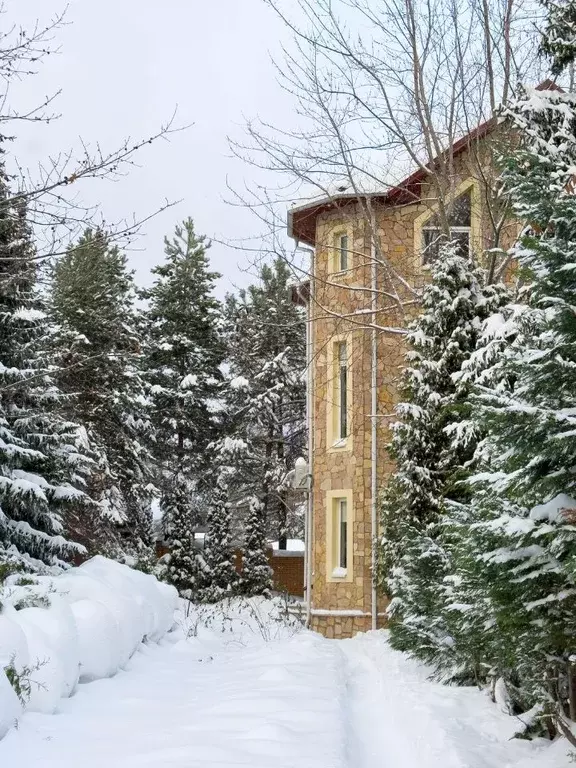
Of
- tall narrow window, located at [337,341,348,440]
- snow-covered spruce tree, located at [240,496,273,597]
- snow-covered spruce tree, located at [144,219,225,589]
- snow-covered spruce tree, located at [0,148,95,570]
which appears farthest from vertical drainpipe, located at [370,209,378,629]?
snow-covered spruce tree, located at [144,219,225,589]

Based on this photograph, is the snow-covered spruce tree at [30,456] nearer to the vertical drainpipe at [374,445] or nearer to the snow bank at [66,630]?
the snow bank at [66,630]

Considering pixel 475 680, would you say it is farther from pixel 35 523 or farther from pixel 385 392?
pixel 385 392

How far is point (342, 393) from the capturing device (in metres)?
17.6

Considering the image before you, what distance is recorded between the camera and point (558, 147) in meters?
6.19

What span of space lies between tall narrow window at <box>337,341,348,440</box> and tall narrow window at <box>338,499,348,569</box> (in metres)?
1.45

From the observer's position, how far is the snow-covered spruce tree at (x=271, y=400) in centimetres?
3038

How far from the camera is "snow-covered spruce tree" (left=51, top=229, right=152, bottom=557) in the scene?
2231 centimetres

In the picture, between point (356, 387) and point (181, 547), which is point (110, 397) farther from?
point (356, 387)

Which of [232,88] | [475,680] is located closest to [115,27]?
[232,88]

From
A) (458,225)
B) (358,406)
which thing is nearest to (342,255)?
(458,225)

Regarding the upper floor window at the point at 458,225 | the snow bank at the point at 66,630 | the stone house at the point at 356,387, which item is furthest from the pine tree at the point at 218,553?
the snow bank at the point at 66,630

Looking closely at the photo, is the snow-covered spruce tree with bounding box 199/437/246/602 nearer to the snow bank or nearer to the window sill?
the window sill

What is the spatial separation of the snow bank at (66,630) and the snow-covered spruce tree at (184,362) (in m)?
20.3

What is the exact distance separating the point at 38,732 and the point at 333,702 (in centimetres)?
275
